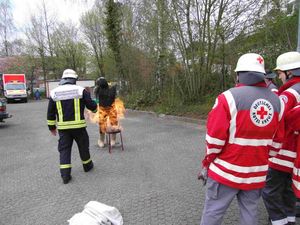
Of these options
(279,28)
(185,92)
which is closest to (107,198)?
(279,28)

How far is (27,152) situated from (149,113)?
8.09 m

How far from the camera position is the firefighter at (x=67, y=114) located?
512 centimetres

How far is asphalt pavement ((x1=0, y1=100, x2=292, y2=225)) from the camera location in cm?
388

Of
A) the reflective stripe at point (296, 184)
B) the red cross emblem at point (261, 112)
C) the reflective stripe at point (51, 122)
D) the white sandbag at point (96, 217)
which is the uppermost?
the red cross emblem at point (261, 112)

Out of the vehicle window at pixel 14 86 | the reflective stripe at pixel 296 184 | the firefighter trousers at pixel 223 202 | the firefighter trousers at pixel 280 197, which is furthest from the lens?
the vehicle window at pixel 14 86

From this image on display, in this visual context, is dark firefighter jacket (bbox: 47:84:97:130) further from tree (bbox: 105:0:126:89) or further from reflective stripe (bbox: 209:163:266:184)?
tree (bbox: 105:0:126:89)

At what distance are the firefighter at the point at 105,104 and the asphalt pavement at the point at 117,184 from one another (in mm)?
671

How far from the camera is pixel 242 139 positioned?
96.9 inches

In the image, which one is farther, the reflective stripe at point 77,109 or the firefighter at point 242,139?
the reflective stripe at point 77,109

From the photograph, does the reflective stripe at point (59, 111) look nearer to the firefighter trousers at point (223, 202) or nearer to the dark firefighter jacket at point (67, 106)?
the dark firefighter jacket at point (67, 106)

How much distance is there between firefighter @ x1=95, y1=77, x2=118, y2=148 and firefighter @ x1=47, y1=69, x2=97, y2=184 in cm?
193

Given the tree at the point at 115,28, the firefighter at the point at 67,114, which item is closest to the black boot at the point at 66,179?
the firefighter at the point at 67,114

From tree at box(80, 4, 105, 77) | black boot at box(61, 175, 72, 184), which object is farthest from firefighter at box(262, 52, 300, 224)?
tree at box(80, 4, 105, 77)

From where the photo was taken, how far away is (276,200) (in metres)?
3.16
